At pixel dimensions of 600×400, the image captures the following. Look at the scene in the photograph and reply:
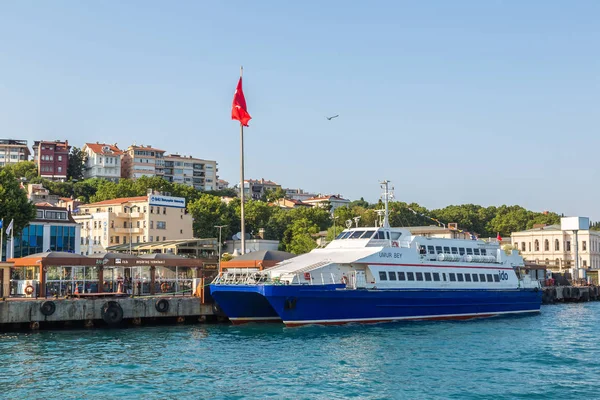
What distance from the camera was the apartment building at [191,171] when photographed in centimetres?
15762

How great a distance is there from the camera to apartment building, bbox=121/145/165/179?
149875mm

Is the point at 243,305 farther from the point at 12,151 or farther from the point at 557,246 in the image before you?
the point at 12,151

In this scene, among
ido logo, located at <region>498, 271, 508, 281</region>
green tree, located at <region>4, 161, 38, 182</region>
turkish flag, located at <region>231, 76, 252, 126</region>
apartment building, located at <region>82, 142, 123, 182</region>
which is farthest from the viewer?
apartment building, located at <region>82, 142, 123, 182</region>

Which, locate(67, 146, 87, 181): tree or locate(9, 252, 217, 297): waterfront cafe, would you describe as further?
locate(67, 146, 87, 181): tree

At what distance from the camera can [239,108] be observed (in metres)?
49.0

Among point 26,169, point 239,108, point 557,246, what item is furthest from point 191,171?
point 239,108

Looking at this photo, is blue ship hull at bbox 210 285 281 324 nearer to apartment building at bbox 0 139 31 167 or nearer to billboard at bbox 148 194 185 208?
billboard at bbox 148 194 185 208

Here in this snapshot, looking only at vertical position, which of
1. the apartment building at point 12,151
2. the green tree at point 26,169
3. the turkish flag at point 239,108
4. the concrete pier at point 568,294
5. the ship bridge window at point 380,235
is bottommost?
the concrete pier at point 568,294

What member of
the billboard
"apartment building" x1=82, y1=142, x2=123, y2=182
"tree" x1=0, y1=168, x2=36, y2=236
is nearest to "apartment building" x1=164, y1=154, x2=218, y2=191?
"apartment building" x1=82, y1=142, x2=123, y2=182

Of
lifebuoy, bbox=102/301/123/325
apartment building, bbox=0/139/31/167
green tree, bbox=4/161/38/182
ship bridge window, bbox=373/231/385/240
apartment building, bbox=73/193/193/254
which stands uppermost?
apartment building, bbox=0/139/31/167

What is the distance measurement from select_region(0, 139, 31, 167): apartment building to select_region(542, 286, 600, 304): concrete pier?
119 meters

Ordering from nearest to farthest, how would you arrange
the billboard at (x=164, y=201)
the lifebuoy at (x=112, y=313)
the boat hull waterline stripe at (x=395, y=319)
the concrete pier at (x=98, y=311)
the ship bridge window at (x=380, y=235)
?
the concrete pier at (x=98, y=311), the lifebuoy at (x=112, y=313), the boat hull waterline stripe at (x=395, y=319), the ship bridge window at (x=380, y=235), the billboard at (x=164, y=201)

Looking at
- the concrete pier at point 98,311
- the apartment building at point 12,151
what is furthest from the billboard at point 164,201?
the apartment building at point 12,151

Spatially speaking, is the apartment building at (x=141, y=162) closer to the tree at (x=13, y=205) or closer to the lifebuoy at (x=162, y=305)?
the tree at (x=13, y=205)
